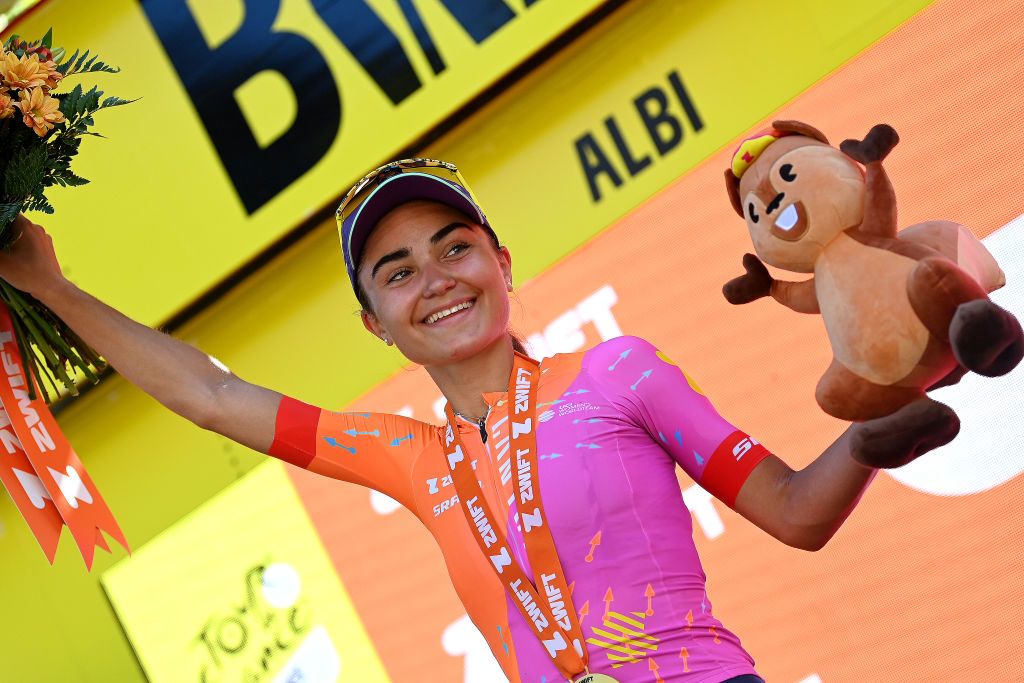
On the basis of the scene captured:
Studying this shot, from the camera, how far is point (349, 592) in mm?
2537

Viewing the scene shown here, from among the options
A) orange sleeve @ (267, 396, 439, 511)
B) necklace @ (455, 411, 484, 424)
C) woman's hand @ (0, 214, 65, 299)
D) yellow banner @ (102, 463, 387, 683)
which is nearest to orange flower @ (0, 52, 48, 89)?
woman's hand @ (0, 214, 65, 299)

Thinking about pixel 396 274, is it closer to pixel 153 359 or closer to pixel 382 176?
pixel 382 176

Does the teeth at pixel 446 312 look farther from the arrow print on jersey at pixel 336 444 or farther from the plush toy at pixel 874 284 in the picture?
the plush toy at pixel 874 284

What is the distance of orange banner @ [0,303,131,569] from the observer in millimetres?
1794

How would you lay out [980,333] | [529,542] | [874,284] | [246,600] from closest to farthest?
[980,333], [874,284], [529,542], [246,600]

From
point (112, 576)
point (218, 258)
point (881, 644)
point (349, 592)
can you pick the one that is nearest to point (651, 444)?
point (881, 644)

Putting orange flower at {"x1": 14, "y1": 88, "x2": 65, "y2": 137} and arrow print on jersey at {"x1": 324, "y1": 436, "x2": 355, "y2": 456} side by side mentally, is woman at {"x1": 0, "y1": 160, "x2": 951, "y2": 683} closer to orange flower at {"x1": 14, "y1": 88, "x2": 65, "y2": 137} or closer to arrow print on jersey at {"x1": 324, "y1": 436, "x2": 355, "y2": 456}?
arrow print on jersey at {"x1": 324, "y1": 436, "x2": 355, "y2": 456}

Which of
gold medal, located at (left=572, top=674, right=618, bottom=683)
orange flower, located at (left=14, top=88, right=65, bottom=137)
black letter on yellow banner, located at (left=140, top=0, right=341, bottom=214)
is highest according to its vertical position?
black letter on yellow banner, located at (left=140, top=0, right=341, bottom=214)

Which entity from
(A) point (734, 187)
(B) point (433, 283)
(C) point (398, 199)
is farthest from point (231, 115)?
(A) point (734, 187)

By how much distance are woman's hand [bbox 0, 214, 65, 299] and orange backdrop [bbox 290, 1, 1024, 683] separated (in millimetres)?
964

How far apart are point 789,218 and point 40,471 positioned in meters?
1.23

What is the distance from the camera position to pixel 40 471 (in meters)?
1.79

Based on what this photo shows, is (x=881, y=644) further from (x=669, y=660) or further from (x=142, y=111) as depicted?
(x=142, y=111)

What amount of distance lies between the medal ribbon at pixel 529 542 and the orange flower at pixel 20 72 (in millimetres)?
812
